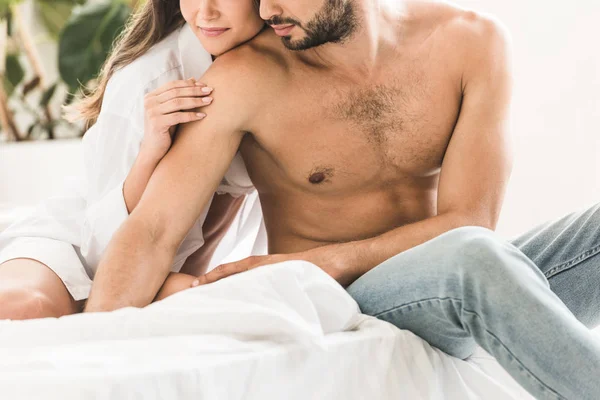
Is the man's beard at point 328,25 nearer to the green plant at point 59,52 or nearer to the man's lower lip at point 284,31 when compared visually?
the man's lower lip at point 284,31

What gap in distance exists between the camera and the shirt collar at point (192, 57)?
175cm

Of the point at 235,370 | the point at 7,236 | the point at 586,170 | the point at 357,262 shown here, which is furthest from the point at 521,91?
the point at 235,370

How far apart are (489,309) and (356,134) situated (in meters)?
0.63

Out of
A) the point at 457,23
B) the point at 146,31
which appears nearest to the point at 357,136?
the point at 457,23

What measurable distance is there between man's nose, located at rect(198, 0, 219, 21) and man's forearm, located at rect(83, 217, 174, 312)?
1.43 feet

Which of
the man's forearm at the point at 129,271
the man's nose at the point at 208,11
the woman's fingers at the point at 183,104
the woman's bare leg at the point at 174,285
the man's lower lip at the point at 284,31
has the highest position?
the man's nose at the point at 208,11

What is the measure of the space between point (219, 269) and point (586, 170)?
6.40 ft

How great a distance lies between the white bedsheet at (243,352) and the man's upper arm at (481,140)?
42 cm

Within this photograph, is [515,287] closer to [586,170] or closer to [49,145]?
[586,170]

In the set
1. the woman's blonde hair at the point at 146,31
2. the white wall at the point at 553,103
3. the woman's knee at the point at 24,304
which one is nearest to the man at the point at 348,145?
the woman's knee at the point at 24,304

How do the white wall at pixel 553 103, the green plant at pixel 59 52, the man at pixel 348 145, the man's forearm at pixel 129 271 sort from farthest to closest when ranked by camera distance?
the green plant at pixel 59 52 → the white wall at pixel 553 103 → the man at pixel 348 145 → the man's forearm at pixel 129 271

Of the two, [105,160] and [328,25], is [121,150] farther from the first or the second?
[328,25]

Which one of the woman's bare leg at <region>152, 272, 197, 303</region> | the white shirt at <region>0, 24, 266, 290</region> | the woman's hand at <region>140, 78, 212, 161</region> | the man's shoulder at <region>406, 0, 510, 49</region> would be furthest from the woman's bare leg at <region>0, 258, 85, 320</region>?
the man's shoulder at <region>406, 0, 510, 49</region>

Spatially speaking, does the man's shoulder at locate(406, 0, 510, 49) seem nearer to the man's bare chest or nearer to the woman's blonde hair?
the man's bare chest
